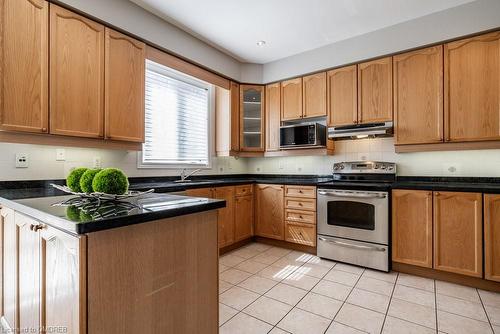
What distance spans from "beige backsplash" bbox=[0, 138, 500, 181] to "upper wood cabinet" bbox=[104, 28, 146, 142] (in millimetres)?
359

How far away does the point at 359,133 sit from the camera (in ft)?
10.0

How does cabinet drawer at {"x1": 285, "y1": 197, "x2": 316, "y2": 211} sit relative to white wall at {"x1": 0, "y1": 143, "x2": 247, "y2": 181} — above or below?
below

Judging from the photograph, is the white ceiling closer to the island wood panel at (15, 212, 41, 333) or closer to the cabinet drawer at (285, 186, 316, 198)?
the cabinet drawer at (285, 186, 316, 198)

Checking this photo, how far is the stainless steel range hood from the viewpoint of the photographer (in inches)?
115

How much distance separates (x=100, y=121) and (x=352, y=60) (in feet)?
9.64

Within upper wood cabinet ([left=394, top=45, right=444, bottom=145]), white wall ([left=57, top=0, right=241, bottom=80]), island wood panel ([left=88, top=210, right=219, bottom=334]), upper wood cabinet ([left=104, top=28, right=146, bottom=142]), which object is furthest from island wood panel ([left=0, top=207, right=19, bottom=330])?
upper wood cabinet ([left=394, top=45, right=444, bottom=145])

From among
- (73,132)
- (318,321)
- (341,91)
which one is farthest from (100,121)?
(341,91)

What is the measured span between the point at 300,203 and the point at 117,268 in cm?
270

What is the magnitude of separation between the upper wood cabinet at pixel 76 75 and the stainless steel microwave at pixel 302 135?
231 cm

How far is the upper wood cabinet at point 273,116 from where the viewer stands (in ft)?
12.5

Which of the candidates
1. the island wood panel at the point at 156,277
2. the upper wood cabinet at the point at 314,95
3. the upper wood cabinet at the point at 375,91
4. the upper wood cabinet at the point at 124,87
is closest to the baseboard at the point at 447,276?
the upper wood cabinet at the point at 375,91

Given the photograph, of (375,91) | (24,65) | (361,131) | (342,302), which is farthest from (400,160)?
(24,65)

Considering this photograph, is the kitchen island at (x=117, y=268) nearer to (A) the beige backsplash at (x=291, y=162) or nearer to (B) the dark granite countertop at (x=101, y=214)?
(B) the dark granite countertop at (x=101, y=214)

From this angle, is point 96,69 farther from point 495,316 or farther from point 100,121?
point 495,316
